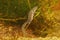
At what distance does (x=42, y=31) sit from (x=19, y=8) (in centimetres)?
48

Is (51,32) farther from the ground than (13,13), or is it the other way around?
(13,13)

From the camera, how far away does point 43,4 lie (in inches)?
125

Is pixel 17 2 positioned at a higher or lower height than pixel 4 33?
higher

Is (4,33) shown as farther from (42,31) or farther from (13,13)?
(42,31)

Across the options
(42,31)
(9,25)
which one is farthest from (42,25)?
(9,25)

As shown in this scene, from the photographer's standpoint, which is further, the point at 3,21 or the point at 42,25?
the point at 42,25

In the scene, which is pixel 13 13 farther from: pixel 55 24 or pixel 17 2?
pixel 55 24

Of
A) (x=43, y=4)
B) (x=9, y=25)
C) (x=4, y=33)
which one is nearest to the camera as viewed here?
(x=4, y=33)

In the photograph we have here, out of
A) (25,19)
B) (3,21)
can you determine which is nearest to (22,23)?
(25,19)

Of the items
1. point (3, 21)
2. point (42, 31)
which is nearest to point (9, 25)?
point (3, 21)

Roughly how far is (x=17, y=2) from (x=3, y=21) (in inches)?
13.3

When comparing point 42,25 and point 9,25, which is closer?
point 9,25

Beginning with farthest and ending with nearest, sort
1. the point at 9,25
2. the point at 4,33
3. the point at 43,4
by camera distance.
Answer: the point at 43,4
the point at 9,25
the point at 4,33

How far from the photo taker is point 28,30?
3.00m
